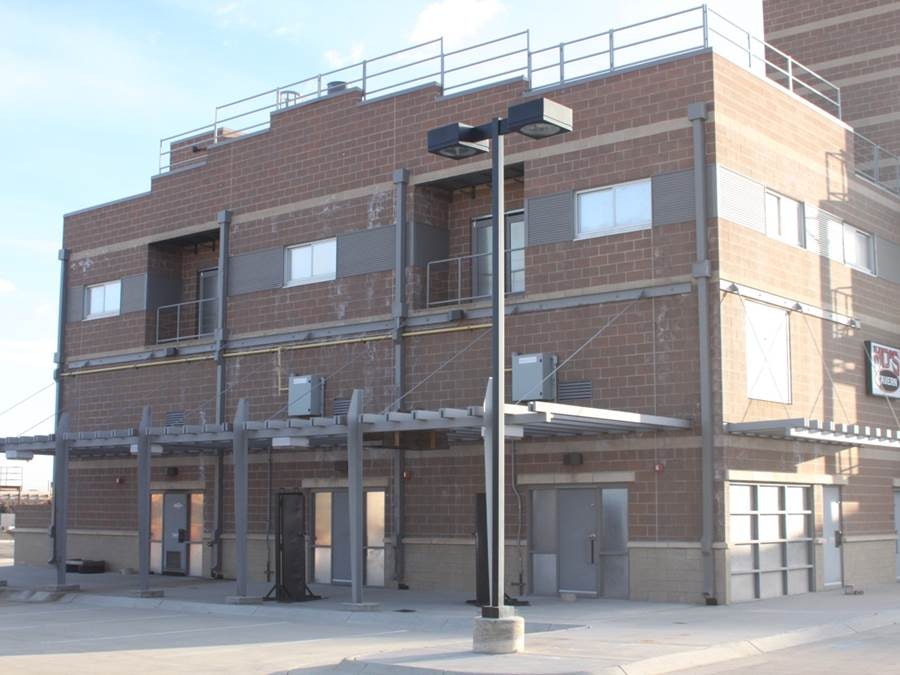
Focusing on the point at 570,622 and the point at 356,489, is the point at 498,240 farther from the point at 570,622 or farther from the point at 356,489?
the point at 356,489

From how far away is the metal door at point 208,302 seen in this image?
102ft

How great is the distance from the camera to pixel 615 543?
73.3ft

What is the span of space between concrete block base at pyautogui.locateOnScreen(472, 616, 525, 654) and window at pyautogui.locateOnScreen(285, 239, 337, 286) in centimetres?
1382

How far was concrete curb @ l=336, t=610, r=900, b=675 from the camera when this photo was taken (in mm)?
13328

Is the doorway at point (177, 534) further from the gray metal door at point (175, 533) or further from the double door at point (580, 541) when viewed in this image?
the double door at point (580, 541)

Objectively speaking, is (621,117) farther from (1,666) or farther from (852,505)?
(1,666)

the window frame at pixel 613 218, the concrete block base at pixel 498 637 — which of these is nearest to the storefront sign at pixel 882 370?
the window frame at pixel 613 218

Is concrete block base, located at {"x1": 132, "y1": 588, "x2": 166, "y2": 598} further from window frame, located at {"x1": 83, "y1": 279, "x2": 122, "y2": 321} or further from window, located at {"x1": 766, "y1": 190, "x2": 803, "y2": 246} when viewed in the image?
window, located at {"x1": 766, "y1": 190, "x2": 803, "y2": 246}

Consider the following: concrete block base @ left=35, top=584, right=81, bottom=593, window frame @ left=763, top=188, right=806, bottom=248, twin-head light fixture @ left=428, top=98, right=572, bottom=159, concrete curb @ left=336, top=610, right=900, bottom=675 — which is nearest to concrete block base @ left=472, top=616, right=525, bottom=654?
concrete curb @ left=336, top=610, right=900, bottom=675

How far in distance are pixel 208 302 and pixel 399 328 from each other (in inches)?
311

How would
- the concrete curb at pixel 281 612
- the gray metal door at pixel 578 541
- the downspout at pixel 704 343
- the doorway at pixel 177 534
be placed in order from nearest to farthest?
the concrete curb at pixel 281 612
the downspout at pixel 704 343
the gray metal door at pixel 578 541
the doorway at pixel 177 534

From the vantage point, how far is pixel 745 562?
21828mm

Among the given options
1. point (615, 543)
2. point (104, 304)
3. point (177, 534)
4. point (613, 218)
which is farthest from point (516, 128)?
point (104, 304)

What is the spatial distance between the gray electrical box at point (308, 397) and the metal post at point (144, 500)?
375cm
